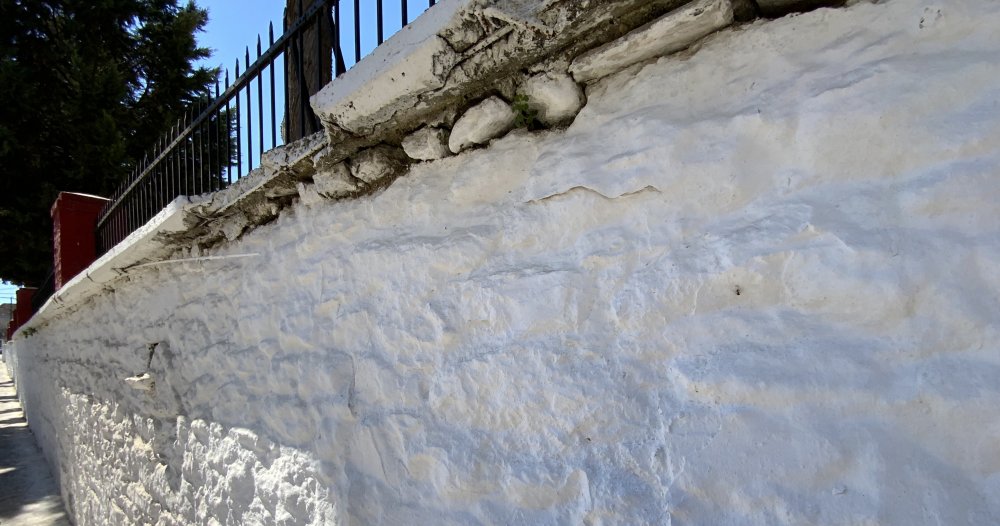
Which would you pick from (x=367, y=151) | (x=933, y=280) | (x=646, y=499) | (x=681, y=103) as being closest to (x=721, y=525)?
(x=646, y=499)

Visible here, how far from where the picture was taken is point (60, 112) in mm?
10453

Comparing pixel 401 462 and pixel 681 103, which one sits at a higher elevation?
pixel 681 103

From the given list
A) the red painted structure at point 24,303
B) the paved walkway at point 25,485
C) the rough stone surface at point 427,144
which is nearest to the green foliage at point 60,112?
the red painted structure at point 24,303

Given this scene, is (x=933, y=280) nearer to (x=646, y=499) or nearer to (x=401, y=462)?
(x=646, y=499)

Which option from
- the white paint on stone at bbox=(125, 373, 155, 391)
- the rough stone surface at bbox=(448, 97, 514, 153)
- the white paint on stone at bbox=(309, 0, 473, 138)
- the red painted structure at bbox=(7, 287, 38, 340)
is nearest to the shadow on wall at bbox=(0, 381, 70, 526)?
the red painted structure at bbox=(7, 287, 38, 340)

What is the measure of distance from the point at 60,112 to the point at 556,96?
12.8 m

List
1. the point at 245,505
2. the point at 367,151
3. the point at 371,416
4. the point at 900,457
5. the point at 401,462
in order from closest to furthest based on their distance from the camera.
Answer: the point at 900,457, the point at 401,462, the point at 371,416, the point at 367,151, the point at 245,505

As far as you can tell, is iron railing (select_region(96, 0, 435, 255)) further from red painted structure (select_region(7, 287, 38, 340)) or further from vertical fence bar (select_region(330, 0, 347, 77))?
red painted structure (select_region(7, 287, 38, 340))

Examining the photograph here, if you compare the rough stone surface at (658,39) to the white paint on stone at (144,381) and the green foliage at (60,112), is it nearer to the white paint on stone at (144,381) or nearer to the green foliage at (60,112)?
the white paint on stone at (144,381)

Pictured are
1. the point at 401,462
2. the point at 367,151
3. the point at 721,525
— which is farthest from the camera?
the point at 367,151

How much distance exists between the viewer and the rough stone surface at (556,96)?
1.25 metres

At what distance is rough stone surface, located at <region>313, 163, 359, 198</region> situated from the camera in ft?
5.78

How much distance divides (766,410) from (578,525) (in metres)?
0.42

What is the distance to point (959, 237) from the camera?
2.57 feet
